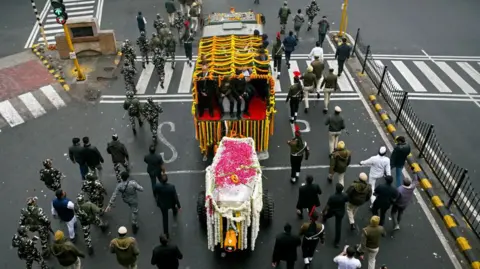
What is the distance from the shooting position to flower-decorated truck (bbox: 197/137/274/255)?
391 inches

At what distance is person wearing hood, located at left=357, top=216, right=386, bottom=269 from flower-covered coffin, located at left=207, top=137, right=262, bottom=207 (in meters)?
2.88

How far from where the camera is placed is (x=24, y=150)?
14.8m

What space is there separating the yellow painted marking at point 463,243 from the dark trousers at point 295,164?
4830 millimetres

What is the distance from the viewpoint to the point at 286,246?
9.40 metres

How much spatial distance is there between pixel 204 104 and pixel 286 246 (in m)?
6.21

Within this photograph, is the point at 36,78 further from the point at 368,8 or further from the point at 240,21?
the point at 368,8

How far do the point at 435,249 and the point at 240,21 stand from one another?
438 inches

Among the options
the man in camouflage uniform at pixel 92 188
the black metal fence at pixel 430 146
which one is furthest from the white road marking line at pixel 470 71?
the man in camouflage uniform at pixel 92 188

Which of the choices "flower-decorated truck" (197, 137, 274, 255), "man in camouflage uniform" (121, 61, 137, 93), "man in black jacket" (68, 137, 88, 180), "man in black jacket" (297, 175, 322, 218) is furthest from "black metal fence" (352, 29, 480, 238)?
"man in black jacket" (68, 137, 88, 180)

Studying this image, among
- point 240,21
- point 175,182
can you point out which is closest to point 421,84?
point 240,21

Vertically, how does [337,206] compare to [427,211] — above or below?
above

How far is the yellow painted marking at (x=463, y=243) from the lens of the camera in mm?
11134

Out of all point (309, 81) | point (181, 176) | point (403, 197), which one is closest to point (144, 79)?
point (181, 176)

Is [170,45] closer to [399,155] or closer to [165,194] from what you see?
[165,194]
